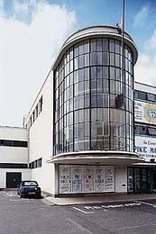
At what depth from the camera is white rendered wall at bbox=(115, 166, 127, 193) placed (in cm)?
2295

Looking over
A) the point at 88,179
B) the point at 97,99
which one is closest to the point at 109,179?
the point at 88,179

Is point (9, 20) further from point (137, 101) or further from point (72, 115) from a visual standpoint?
point (137, 101)

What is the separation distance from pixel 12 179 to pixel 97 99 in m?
18.6

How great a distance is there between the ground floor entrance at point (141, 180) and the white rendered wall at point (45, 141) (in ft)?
20.2

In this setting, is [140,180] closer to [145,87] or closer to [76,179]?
[76,179]

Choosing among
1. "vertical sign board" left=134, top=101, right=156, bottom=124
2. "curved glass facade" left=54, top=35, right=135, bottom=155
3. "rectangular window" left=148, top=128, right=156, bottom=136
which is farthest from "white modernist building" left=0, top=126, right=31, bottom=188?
"vertical sign board" left=134, top=101, right=156, bottom=124

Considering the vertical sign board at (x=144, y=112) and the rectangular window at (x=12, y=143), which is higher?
the vertical sign board at (x=144, y=112)

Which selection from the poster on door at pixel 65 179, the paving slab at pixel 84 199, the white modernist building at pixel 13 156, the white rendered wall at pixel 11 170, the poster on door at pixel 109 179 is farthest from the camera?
the white modernist building at pixel 13 156

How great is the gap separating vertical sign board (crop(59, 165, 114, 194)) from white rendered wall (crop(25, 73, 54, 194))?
99cm

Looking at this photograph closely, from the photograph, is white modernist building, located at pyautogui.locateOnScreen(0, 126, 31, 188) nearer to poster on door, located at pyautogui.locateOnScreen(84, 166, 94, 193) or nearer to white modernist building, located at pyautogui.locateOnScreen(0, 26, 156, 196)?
white modernist building, located at pyautogui.locateOnScreen(0, 26, 156, 196)

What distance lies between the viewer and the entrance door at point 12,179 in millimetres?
33312

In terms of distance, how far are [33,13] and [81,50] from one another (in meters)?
14.8

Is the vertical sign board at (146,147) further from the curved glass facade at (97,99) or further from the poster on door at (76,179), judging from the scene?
the poster on door at (76,179)

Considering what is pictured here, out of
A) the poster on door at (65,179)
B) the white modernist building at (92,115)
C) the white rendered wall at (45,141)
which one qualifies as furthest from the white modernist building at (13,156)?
the poster on door at (65,179)
